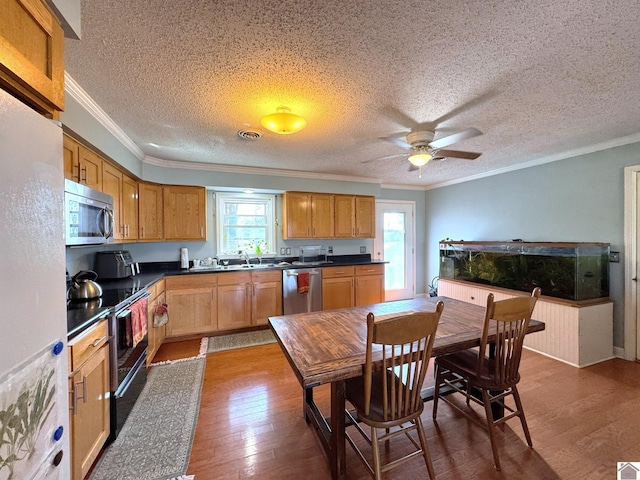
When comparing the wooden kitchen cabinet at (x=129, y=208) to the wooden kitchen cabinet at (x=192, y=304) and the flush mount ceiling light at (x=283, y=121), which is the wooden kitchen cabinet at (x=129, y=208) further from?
the flush mount ceiling light at (x=283, y=121)

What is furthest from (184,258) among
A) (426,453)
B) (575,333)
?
(575,333)

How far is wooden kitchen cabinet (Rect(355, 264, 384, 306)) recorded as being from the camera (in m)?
4.39

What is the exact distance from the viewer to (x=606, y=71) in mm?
1662

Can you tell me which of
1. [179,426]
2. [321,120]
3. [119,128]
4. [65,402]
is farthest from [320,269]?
[65,402]

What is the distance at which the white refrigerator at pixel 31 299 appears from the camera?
0.67 meters

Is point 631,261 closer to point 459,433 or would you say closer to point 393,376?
point 459,433

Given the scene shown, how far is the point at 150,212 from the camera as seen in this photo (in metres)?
3.51

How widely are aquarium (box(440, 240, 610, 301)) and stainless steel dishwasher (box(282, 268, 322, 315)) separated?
7.42 ft

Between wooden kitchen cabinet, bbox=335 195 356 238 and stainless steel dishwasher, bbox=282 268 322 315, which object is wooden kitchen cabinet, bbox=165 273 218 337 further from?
wooden kitchen cabinet, bbox=335 195 356 238

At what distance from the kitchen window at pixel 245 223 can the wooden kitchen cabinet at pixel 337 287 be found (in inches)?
42.8

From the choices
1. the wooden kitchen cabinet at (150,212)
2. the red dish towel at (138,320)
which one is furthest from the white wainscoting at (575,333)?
the wooden kitchen cabinet at (150,212)

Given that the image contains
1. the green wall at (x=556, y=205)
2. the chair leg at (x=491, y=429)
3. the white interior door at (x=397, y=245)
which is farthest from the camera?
the white interior door at (x=397, y=245)

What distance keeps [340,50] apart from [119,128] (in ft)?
7.44

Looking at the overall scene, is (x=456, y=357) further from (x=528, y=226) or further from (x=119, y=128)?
(x=119, y=128)
